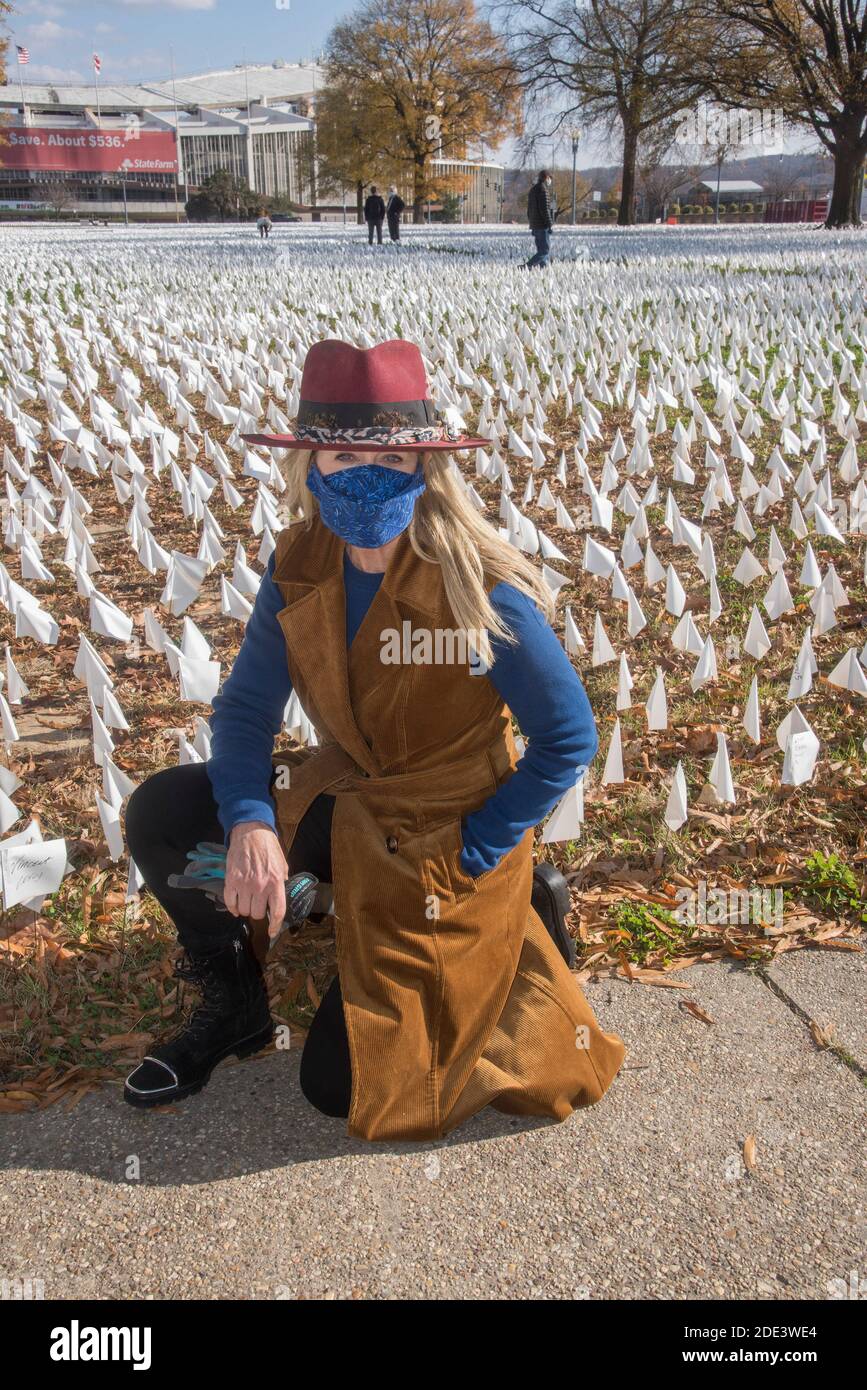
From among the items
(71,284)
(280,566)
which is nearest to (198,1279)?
(280,566)

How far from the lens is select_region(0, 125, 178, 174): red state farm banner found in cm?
10206

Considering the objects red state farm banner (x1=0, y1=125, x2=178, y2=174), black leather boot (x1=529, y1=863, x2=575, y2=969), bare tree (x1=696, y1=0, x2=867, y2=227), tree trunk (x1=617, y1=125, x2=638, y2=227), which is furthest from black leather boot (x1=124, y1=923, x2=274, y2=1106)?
red state farm banner (x1=0, y1=125, x2=178, y2=174)

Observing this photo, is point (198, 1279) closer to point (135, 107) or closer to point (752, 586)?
point (752, 586)

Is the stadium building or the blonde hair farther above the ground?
the stadium building

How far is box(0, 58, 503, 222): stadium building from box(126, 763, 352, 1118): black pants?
91983 millimetres

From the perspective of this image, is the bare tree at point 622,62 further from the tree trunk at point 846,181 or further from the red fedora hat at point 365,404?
the red fedora hat at point 365,404

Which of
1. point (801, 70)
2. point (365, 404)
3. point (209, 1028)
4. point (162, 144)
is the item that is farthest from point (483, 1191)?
point (162, 144)

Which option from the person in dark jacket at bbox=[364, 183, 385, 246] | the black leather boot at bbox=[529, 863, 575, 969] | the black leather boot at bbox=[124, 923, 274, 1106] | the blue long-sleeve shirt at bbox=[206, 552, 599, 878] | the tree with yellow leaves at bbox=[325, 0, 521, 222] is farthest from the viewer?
the tree with yellow leaves at bbox=[325, 0, 521, 222]

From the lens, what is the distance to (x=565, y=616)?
15.0ft

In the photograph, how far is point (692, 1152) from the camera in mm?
2297

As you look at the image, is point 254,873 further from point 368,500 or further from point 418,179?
point 418,179

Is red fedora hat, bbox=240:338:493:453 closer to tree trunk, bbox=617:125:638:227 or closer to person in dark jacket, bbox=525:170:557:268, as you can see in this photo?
person in dark jacket, bbox=525:170:557:268

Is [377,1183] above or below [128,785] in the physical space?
below
